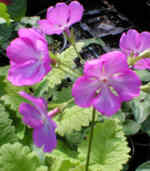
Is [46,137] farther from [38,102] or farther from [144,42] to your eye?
[144,42]

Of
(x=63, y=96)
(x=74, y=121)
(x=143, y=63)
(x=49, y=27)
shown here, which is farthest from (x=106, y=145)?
(x=49, y=27)

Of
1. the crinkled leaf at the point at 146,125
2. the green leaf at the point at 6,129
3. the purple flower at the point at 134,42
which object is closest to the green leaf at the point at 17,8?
the green leaf at the point at 6,129

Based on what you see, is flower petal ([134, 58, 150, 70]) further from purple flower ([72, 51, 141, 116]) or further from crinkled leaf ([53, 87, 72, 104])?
crinkled leaf ([53, 87, 72, 104])

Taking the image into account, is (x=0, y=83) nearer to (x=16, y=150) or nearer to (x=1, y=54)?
(x=16, y=150)

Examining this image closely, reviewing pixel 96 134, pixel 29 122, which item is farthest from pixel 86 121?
pixel 29 122

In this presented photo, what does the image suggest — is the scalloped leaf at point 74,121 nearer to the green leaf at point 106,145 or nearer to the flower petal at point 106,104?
the green leaf at point 106,145

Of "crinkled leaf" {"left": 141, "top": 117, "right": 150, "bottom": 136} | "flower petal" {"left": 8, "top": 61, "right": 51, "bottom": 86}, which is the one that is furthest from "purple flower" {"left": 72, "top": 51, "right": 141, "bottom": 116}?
"crinkled leaf" {"left": 141, "top": 117, "right": 150, "bottom": 136}
